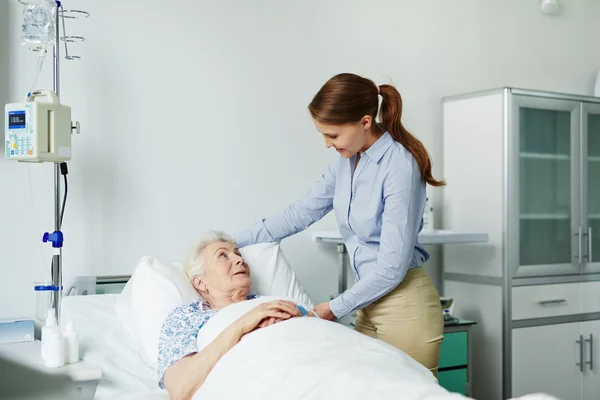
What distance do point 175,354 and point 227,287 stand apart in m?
0.34

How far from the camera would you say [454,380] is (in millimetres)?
3211

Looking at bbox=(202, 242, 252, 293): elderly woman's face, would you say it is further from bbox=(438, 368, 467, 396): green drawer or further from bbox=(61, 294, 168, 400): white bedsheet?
bbox=(438, 368, 467, 396): green drawer

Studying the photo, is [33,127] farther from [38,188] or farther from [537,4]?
[537,4]

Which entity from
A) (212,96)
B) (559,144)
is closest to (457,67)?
(559,144)

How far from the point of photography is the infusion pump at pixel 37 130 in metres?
2.38

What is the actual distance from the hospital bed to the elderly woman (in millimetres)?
51

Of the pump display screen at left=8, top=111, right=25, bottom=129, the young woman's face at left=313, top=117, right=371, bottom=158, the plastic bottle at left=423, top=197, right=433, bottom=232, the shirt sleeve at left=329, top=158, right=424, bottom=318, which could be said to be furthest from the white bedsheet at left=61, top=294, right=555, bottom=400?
the plastic bottle at left=423, top=197, right=433, bottom=232

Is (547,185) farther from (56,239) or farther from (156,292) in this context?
(56,239)

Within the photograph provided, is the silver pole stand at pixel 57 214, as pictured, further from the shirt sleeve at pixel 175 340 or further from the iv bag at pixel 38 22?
the shirt sleeve at pixel 175 340

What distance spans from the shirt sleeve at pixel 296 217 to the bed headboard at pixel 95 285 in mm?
517

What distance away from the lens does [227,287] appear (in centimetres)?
228

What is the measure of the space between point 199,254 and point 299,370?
86 centimetres

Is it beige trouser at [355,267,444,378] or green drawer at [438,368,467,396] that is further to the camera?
green drawer at [438,368,467,396]

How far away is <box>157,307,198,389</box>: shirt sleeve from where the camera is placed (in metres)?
1.98
